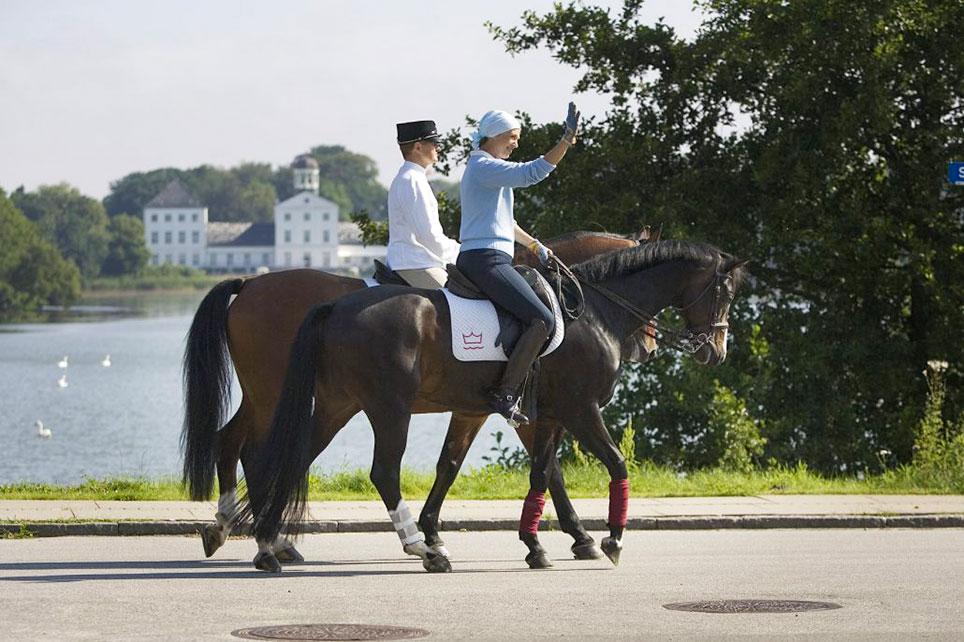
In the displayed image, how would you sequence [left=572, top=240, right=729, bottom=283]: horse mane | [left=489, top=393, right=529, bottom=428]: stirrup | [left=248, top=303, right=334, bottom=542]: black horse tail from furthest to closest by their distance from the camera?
[left=572, top=240, right=729, bottom=283]: horse mane
[left=489, top=393, right=529, bottom=428]: stirrup
[left=248, top=303, right=334, bottom=542]: black horse tail

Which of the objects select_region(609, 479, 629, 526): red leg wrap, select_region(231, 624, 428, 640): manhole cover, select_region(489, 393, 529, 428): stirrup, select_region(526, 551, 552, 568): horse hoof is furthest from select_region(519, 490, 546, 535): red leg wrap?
select_region(231, 624, 428, 640): manhole cover

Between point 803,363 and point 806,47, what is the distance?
13.9ft

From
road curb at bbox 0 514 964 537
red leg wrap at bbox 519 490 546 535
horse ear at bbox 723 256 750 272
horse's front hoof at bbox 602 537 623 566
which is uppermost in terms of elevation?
horse ear at bbox 723 256 750 272

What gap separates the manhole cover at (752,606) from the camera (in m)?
10.2

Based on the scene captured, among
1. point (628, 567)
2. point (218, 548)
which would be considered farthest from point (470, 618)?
point (218, 548)

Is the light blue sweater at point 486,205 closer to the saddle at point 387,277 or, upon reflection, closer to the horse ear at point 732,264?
the saddle at point 387,277

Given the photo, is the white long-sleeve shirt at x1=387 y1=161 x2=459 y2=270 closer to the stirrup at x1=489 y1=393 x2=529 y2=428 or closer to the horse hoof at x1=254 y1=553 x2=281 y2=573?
the stirrup at x1=489 y1=393 x2=529 y2=428

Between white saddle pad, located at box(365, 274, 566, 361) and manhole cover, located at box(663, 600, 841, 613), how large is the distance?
2.37 m

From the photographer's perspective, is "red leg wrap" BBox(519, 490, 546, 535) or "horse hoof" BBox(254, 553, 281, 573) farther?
"red leg wrap" BBox(519, 490, 546, 535)

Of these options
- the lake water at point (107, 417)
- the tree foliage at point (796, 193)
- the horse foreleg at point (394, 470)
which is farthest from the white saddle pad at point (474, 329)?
the tree foliage at point (796, 193)

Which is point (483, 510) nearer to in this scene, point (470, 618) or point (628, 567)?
point (628, 567)

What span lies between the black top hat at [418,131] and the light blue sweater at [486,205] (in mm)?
795

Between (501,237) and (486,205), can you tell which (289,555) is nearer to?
(501,237)

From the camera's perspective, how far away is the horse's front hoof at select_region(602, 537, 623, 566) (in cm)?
1207
